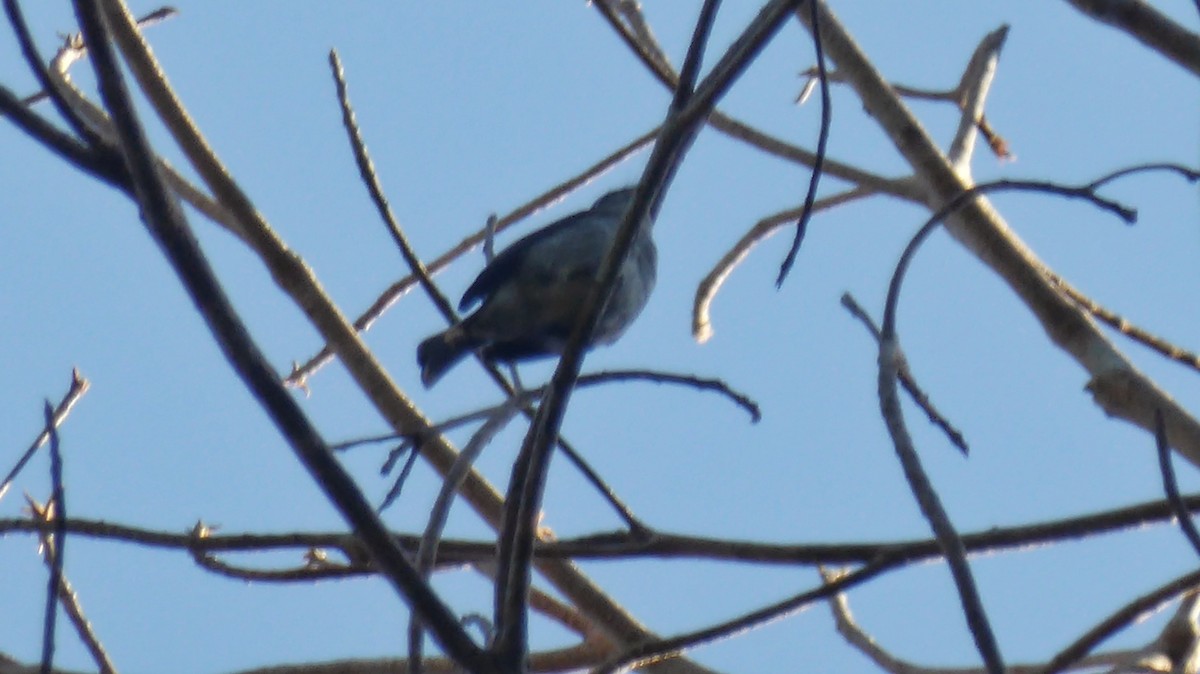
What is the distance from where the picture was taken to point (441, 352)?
436 centimetres

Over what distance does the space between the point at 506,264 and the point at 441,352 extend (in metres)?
0.36

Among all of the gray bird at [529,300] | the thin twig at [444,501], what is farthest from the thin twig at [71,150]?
the gray bird at [529,300]

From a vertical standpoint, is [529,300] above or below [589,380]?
above

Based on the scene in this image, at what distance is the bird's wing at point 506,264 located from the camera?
4477 millimetres

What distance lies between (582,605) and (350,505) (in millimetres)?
1952

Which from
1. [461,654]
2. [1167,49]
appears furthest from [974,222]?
[461,654]

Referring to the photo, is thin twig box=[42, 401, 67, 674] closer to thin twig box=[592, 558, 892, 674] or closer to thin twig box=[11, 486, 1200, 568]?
thin twig box=[11, 486, 1200, 568]

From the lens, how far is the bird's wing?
14.7ft

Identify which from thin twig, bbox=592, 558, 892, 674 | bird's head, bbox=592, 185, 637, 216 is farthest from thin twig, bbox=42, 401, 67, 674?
bird's head, bbox=592, 185, 637, 216

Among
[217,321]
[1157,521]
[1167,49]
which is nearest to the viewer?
[217,321]

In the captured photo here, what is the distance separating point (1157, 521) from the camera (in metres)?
2.12

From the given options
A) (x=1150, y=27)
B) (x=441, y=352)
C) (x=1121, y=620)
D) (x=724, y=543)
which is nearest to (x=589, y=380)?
(x=724, y=543)

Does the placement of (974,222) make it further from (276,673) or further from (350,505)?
(350,505)

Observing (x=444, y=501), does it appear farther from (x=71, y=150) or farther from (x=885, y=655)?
(x=885, y=655)
